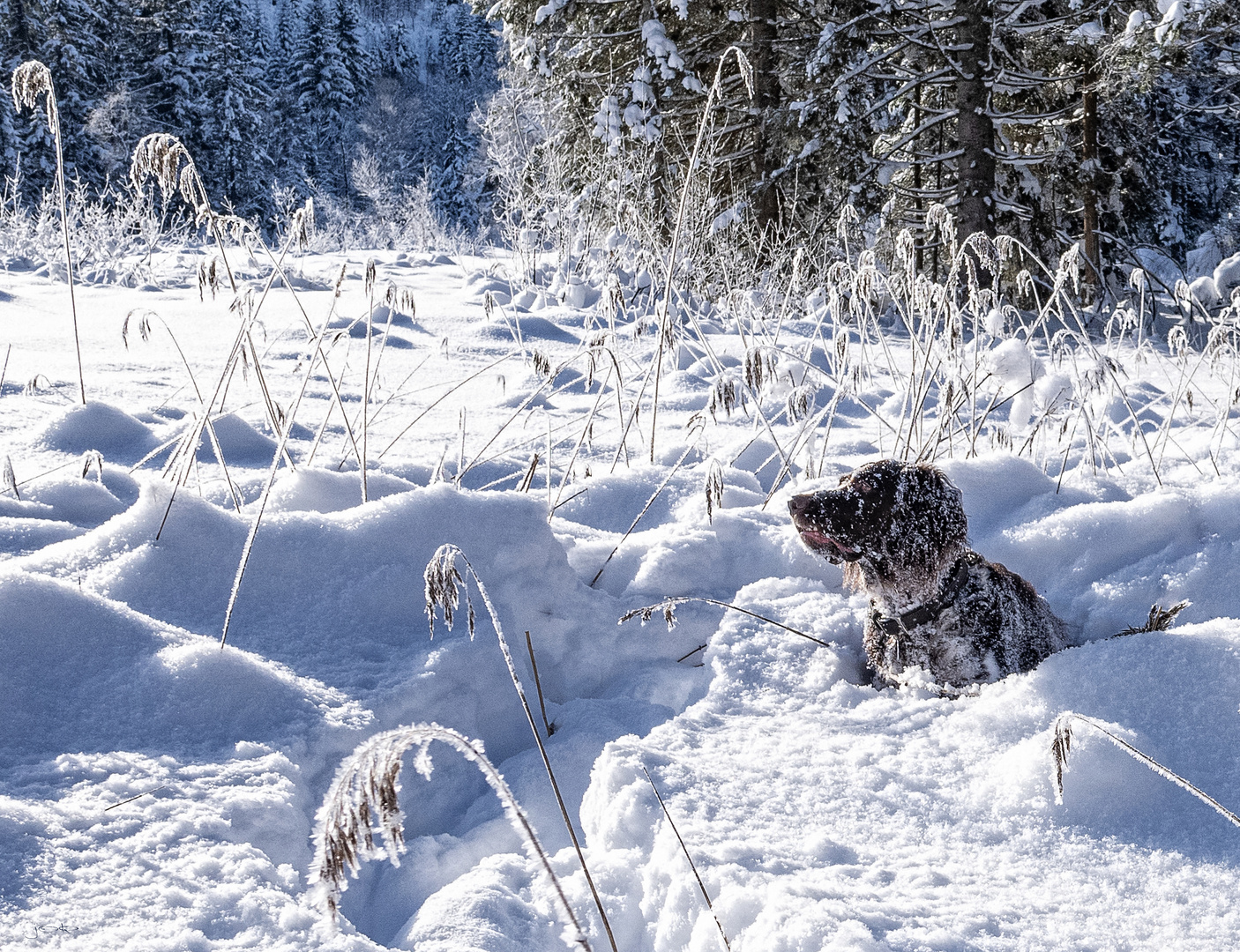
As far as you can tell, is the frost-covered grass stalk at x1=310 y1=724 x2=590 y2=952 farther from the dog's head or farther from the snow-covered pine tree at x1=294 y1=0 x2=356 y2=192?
the snow-covered pine tree at x1=294 y1=0 x2=356 y2=192

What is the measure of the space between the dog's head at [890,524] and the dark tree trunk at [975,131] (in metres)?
7.40

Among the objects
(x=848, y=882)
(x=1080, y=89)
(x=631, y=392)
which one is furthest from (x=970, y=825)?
(x=1080, y=89)

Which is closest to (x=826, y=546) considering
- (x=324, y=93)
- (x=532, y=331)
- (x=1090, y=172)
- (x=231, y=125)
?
(x=532, y=331)

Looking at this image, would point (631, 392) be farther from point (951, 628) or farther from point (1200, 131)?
point (1200, 131)

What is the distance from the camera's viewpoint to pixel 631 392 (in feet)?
11.9

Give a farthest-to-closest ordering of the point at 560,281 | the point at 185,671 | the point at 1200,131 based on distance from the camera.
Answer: the point at 1200,131
the point at 560,281
the point at 185,671

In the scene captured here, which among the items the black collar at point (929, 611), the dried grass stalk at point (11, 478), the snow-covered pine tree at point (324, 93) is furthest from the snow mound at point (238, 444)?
the snow-covered pine tree at point (324, 93)

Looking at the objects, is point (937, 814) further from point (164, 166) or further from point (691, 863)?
point (164, 166)

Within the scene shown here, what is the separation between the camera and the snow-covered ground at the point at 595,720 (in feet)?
2.99

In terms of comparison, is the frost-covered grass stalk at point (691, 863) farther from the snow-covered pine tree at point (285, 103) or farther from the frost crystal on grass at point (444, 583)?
the snow-covered pine tree at point (285, 103)

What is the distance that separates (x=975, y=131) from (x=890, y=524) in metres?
7.77

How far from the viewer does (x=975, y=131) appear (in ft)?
25.4

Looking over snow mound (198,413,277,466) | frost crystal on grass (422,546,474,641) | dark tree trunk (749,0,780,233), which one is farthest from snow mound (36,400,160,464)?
dark tree trunk (749,0,780,233)

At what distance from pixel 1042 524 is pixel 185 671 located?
1790 millimetres
